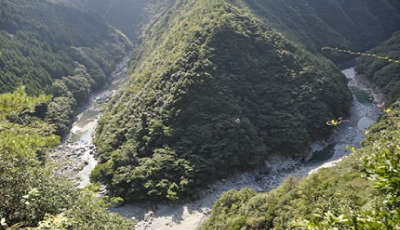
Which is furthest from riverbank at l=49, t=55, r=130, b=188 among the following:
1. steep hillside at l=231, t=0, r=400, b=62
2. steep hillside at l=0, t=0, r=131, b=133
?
steep hillside at l=231, t=0, r=400, b=62

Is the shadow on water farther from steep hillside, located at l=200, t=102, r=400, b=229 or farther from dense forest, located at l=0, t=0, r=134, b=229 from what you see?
dense forest, located at l=0, t=0, r=134, b=229

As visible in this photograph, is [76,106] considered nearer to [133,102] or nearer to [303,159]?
[133,102]

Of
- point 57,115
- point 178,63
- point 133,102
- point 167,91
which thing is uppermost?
point 178,63

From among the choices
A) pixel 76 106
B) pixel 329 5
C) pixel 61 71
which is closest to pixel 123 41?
pixel 61 71

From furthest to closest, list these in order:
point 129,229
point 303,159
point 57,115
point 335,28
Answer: point 335,28 < point 57,115 < point 303,159 < point 129,229

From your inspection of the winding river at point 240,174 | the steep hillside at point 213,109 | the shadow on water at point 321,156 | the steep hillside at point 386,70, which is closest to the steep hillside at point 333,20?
the steep hillside at point 386,70

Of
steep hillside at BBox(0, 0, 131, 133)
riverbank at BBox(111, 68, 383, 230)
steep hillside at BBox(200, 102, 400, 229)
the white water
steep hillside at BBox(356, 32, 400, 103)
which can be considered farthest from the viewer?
steep hillside at BBox(0, 0, 131, 133)
